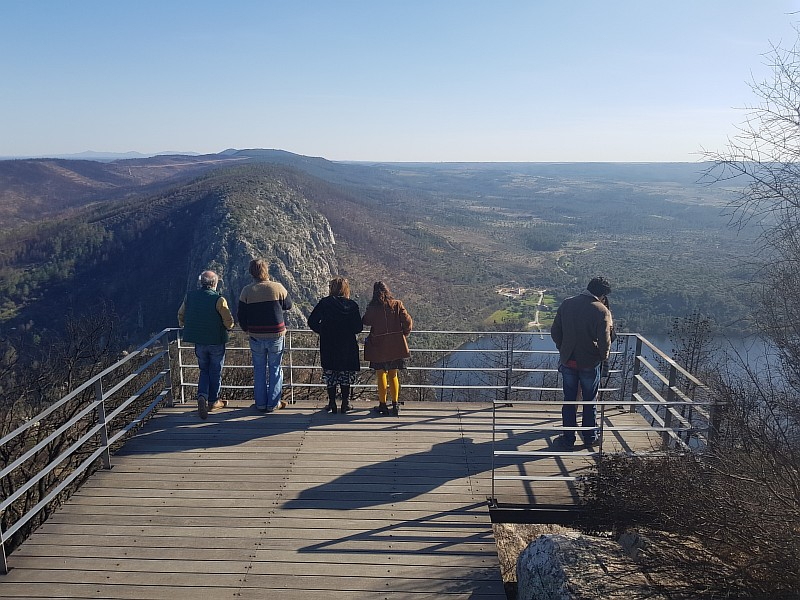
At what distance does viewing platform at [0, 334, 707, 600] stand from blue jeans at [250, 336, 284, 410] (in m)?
0.24

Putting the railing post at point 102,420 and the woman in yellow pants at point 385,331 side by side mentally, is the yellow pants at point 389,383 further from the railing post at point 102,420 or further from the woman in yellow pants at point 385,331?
the railing post at point 102,420

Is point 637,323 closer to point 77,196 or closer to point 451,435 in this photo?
point 451,435

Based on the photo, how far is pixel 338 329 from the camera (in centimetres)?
679

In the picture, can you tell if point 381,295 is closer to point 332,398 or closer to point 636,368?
point 332,398

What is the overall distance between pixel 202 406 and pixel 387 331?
245 cm

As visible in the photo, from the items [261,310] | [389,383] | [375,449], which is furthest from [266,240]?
[375,449]

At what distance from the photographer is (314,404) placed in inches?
298

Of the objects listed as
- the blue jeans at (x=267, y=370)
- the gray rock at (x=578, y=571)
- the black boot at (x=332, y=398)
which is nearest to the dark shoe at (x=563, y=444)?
the gray rock at (x=578, y=571)

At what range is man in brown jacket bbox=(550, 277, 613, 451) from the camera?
6.20m

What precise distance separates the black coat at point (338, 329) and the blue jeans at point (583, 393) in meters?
2.48

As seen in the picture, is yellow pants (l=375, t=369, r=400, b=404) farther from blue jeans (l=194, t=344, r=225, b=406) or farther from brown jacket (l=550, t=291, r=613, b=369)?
brown jacket (l=550, t=291, r=613, b=369)

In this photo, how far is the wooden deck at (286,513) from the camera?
411 cm

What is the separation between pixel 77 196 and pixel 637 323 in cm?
12724

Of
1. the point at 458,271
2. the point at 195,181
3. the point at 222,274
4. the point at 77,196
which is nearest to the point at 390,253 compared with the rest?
the point at 458,271
